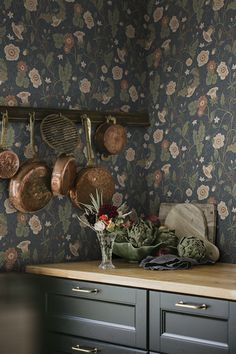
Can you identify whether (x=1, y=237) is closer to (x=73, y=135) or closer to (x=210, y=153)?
(x=73, y=135)

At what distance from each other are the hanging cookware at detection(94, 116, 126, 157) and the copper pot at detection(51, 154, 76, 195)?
0.29 m

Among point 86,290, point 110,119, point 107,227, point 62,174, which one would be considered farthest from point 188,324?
point 110,119

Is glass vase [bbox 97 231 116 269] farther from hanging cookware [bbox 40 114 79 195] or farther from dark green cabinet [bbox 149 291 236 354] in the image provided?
dark green cabinet [bbox 149 291 236 354]

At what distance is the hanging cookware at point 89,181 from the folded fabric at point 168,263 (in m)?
0.57

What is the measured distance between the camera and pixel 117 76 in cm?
464

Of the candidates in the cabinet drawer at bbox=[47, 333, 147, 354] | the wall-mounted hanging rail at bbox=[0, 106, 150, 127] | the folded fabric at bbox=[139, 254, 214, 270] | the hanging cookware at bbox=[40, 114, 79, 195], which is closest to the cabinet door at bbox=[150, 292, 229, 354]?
the cabinet drawer at bbox=[47, 333, 147, 354]

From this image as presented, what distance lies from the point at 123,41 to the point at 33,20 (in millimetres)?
632

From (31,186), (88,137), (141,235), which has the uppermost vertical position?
(88,137)

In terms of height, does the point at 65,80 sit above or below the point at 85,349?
above

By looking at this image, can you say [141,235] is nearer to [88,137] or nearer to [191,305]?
[88,137]

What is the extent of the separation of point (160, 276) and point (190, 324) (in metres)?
0.32

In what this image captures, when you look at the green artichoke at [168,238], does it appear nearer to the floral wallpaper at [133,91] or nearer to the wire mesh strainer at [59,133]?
the floral wallpaper at [133,91]

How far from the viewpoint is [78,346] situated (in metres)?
3.91

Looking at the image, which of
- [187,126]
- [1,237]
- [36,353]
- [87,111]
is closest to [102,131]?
[87,111]
